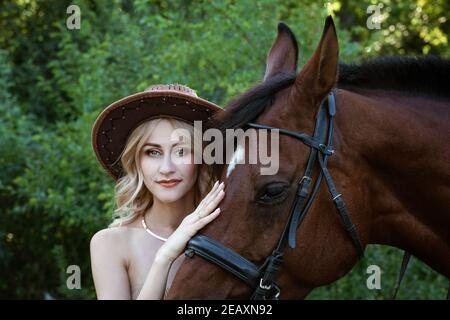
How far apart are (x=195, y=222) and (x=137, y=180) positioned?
2.24 feet

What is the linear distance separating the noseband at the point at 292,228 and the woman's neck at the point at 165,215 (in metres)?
0.60

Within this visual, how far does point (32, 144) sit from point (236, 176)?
4.60 metres

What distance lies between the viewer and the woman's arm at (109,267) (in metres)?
2.88

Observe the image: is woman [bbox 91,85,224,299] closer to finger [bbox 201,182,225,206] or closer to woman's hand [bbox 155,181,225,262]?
woman's hand [bbox 155,181,225,262]

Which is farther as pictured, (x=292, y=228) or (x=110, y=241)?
(x=110, y=241)

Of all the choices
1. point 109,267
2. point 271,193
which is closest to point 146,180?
point 109,267

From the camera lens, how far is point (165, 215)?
3.18 metres

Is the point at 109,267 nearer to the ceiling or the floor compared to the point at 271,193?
nearer to the floor

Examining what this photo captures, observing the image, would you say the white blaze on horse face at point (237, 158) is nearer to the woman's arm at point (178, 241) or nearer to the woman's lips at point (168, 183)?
the woman's arm at point (178, 241)

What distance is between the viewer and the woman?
296 centimetres

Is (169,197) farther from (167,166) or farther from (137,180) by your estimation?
(137,180)

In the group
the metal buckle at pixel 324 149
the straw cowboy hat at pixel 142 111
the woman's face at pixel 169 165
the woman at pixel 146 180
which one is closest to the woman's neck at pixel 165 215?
the woman at pixel 146 180

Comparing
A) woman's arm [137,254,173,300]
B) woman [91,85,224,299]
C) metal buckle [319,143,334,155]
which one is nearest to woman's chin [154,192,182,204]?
woman [91,85,224,299]

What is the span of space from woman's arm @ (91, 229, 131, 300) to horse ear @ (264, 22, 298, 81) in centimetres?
103
